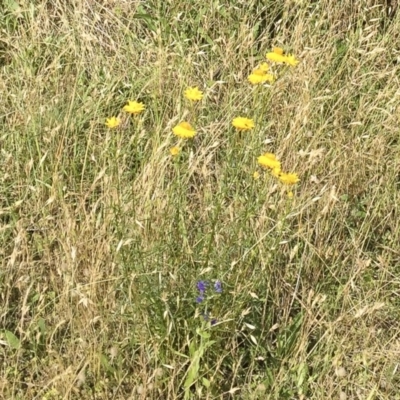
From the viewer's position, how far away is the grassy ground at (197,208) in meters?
1.82

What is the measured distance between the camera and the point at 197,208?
2318 millimetres

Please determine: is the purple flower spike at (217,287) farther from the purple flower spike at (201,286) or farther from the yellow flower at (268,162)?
the yellow flower at (268,162)

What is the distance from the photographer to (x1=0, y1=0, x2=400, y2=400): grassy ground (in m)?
1.82

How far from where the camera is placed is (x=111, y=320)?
1864mm

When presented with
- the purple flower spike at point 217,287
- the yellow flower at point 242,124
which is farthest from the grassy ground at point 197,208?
the yellow flower at point 242,124

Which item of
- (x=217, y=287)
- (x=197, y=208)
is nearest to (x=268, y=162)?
(x=217, y=287)

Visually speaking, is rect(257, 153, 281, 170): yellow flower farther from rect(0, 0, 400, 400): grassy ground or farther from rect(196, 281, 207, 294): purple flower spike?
rect(196, 281, 207, 294): purple flower spike

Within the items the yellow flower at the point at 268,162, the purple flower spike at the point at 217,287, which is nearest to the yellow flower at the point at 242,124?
the yellow flower at the point at 268,162

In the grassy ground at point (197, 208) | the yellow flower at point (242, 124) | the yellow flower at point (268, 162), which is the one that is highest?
the yellow flower at point (242, 124)

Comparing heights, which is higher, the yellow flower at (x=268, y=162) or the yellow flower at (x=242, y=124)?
the yellow flower at (x=242, y=124)

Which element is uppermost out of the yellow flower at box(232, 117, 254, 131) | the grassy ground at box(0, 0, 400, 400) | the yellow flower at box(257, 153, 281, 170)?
the yellow flower at box(232, 117, 254, 131)

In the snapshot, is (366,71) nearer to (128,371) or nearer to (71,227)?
(71,227)

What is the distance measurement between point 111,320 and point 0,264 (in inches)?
15.1

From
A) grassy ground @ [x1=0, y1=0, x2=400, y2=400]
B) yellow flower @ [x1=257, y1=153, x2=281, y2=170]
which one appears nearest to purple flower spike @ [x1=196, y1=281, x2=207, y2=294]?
grassy ground @ [x1=0, y1=0, x2=400, y2=400]
